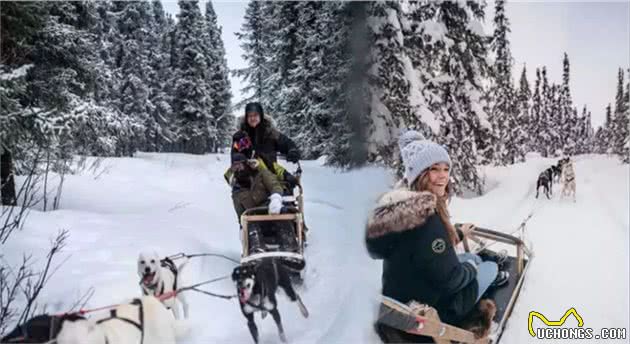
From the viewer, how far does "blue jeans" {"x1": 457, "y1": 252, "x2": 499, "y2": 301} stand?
1.12 meters

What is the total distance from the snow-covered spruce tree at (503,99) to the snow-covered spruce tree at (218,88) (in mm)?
746

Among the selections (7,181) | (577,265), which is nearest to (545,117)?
(577,265)

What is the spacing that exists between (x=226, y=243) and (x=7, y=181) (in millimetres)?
570

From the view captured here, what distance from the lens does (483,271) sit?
3.79 feet

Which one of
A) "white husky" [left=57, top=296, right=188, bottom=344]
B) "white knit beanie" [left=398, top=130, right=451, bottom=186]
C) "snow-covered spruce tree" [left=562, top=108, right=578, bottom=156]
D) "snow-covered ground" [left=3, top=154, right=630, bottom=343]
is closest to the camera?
"white husky" [left=57, top=296, right=188, bottom=344]

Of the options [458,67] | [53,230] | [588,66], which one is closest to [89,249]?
[53,230]

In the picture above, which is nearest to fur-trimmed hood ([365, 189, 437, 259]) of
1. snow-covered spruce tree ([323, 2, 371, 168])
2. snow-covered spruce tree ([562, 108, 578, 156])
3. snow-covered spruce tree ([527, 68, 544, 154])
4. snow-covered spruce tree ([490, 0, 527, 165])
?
snow-covered spruce tree ([323, 2, 371, 168])

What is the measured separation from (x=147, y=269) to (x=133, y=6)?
2.39 ft

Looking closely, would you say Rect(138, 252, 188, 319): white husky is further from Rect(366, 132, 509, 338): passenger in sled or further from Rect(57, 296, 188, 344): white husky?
Rect(366, 132, 509, 338): passenger in sled

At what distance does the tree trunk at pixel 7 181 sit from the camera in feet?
3.58

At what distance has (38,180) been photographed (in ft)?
3.68

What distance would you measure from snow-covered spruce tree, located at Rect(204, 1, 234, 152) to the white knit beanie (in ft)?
1.71

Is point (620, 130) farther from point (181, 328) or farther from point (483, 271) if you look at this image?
point (181, 328)

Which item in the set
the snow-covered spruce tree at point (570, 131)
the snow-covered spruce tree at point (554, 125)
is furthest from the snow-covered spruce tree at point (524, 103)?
the snow-covered spruce tree at point (570, 131)
